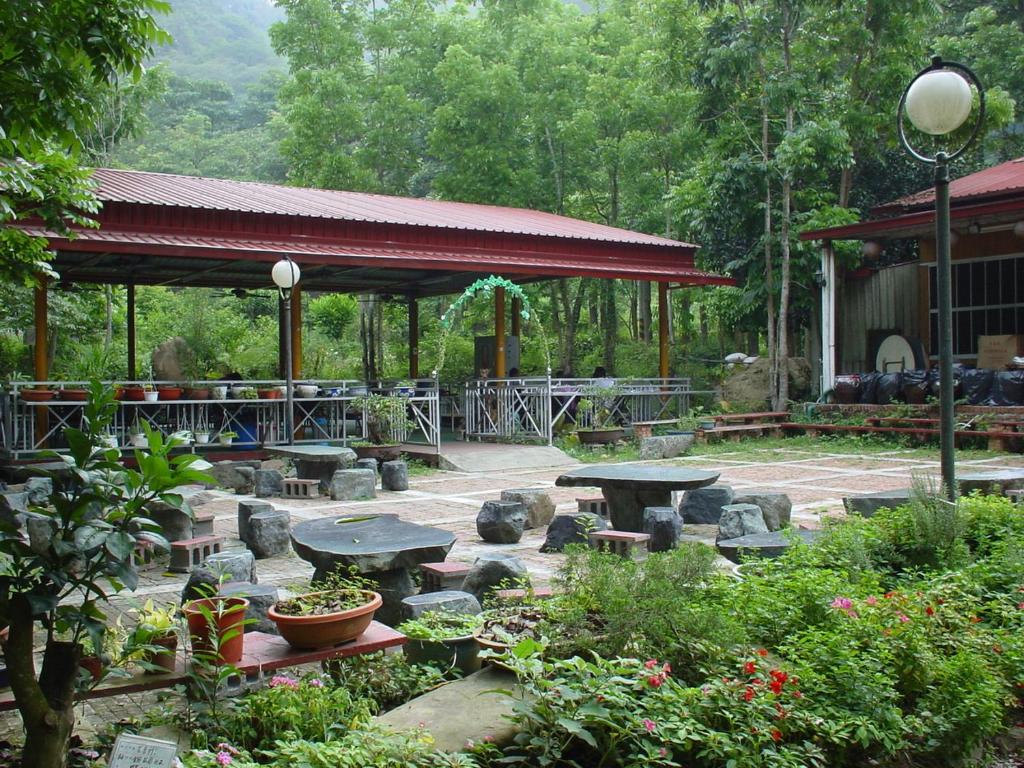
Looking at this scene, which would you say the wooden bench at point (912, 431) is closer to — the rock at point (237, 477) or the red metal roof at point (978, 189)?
the red metal roof at point (978, 189)

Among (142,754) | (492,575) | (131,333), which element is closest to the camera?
(142,754)

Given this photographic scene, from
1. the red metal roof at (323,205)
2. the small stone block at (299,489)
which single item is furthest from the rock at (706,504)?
the red metal roof at (323,205)

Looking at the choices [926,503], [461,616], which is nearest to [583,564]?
[461,616]

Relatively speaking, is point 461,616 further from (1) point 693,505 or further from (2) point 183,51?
(2) point 183,51

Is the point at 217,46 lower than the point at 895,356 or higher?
higher

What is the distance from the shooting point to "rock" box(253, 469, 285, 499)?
463 inches

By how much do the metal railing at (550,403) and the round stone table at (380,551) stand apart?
32.9 feet

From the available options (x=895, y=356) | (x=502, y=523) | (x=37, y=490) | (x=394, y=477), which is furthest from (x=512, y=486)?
(x=895, y=356)

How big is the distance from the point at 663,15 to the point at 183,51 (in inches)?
2550

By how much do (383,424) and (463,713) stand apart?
1167 cm

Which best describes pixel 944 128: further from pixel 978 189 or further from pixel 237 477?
pixel 978 189

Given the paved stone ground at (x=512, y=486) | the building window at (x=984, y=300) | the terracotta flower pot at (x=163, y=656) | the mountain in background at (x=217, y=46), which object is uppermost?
→ the mountain in background at (x=217, y=46)

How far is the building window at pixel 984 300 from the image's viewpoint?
18.0 m

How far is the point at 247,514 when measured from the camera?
325 inches
